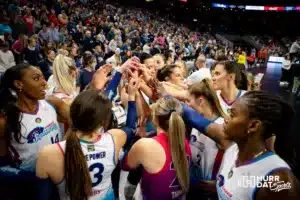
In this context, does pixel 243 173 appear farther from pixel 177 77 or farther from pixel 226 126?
pixel 177 77

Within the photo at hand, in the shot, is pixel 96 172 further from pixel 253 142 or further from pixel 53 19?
pixel 53 19

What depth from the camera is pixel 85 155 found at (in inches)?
76.2

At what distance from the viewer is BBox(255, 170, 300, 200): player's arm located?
4.80ft

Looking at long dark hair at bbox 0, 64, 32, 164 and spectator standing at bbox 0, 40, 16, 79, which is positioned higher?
long dark hair at bbox 0, 64, 32, 164

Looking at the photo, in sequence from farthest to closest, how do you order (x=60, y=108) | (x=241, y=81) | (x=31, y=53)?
(x=31, y=53), (x=241, y=81), (x=60, y=108)

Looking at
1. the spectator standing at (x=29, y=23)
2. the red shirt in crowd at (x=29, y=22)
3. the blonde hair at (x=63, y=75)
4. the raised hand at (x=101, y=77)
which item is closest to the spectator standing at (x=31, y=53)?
the spectator standing at (x=29, y=23)

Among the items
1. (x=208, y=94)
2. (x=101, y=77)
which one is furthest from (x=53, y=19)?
(x=208, y=94)

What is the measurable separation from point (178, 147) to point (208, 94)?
75cm

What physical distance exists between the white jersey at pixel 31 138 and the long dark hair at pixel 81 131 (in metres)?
0.57

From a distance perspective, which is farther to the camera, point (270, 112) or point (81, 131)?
point (81, 131)

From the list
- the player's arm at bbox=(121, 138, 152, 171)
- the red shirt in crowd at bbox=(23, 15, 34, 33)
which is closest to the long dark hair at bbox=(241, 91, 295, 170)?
the player's arm at bbox=(121, 138, 152, 171)

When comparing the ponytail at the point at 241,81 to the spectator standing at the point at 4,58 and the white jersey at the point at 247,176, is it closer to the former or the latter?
the white jersey at the point at 247,176

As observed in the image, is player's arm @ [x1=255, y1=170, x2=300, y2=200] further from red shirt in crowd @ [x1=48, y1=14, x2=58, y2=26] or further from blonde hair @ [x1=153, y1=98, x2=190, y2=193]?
red shirt in crowd @ [x1=48, y1=14, x2=58, y2=26]

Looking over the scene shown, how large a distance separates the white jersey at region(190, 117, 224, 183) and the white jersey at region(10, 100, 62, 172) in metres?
1.22
